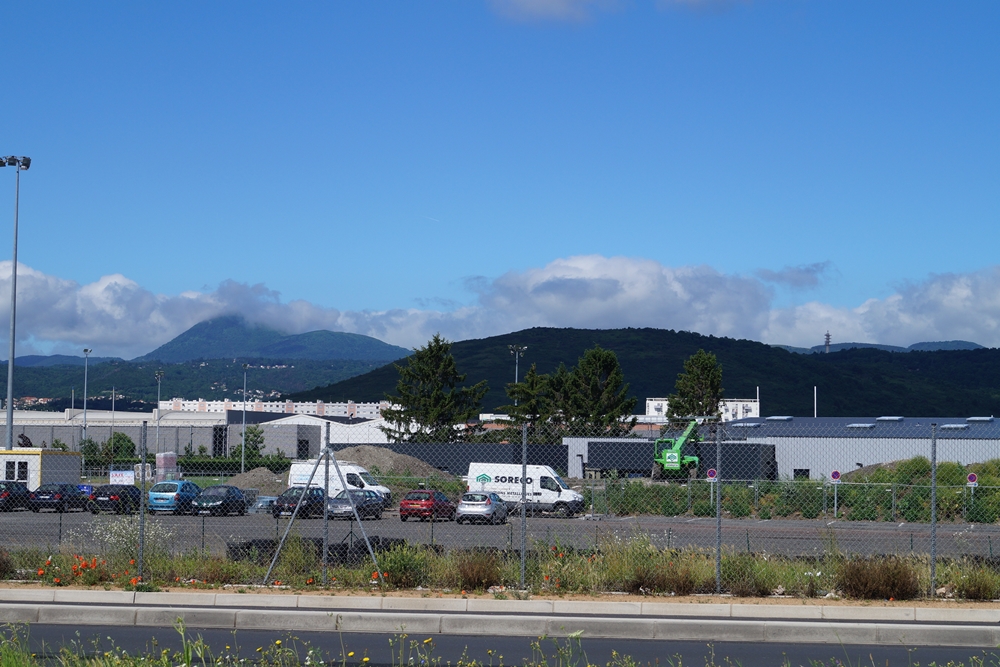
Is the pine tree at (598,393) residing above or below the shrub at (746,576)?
above

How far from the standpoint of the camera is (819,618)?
43.4 feet

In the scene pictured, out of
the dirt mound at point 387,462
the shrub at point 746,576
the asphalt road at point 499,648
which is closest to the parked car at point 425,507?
the dirt mound at point 387,462

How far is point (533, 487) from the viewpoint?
39.5m

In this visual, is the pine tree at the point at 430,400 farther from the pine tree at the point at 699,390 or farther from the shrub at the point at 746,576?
the shrub at the point at 746,576

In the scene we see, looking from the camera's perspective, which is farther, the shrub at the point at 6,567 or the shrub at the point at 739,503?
the shrub at the point at 739,503

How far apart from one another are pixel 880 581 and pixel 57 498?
31507 millimetres

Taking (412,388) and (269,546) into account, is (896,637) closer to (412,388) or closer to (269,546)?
(269,546)

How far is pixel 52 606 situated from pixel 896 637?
10.5m

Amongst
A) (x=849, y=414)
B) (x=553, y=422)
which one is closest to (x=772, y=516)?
(x=553, y=422)

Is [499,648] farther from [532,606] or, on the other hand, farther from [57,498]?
[57,498]

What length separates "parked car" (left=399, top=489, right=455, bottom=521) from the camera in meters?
34.4

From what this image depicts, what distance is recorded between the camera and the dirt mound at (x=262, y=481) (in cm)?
4512

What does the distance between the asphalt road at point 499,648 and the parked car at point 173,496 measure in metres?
25.3

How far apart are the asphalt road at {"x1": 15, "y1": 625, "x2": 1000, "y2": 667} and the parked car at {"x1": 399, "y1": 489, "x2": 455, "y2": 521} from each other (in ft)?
71.7
